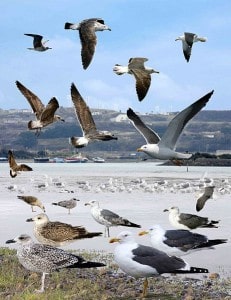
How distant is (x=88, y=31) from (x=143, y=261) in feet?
14.2

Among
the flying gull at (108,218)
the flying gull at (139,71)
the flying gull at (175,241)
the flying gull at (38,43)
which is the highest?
the flying gull at (38,43)

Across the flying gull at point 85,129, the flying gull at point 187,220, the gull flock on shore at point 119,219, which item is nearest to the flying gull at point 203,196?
the flying gull at point 187,220

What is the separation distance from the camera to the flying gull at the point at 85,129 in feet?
22.5

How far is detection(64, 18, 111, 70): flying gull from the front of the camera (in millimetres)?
6770

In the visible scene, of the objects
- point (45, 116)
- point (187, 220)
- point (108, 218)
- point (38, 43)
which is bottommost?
point (108, 218)

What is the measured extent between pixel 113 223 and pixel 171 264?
6955 mm

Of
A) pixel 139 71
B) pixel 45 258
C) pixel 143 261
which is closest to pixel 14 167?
pixel 139 71

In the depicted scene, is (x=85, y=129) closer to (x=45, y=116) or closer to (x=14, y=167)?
(x=45, y=116)

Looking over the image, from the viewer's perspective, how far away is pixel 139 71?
7.50m

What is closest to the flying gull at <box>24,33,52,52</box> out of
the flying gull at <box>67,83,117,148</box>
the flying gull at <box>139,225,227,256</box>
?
the flying gull at <box>67,83,117,148</box>

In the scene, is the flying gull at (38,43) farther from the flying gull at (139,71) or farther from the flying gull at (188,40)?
the flying gull at (188,40)

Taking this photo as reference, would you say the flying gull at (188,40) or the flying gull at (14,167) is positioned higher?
the flying gull at (188,40)

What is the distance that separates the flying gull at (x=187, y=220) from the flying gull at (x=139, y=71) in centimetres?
880

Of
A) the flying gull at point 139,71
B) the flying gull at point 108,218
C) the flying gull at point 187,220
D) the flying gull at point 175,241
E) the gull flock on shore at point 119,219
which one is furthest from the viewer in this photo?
the flying gull at point 108,218
